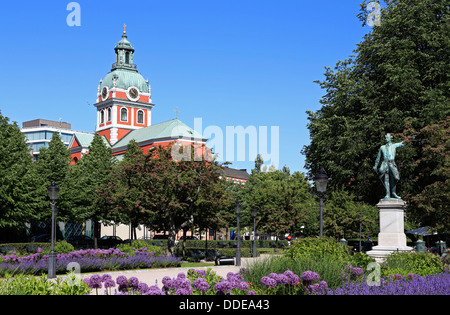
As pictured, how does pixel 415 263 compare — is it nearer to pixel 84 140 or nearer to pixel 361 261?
pixel 361 261

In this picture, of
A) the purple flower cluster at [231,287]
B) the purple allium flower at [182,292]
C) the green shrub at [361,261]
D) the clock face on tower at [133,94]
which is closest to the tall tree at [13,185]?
the green shrub at [361,261]

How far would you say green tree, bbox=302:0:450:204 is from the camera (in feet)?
100.0

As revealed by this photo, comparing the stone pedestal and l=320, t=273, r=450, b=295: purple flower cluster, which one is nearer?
l=320, t=273, r=450, b=295: purple flower cluster

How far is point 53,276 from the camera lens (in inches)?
730

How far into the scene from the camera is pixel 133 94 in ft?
314

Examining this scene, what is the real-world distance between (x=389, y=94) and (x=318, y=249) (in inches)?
790

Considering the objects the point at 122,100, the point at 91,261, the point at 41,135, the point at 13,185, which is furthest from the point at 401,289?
the point at 41,135

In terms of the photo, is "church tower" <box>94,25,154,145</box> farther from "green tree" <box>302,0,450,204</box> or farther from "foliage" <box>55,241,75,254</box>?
"foliage" <box>55,241,75,254</box>

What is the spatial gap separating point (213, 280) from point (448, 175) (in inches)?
807

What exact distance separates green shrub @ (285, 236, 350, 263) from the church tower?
81.9m

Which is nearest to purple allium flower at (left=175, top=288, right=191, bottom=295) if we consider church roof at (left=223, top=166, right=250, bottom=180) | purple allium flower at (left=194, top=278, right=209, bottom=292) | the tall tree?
purple allium flower at (left=194, top=278, right=209, bottom=292)

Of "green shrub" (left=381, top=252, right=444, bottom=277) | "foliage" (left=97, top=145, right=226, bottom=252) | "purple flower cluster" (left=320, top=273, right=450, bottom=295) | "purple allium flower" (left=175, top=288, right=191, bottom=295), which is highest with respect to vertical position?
"foliage" (left=97, top=145, right=226, bottom=252)

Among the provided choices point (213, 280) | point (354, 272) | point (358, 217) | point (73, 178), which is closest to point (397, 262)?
point (354, 272)
